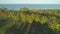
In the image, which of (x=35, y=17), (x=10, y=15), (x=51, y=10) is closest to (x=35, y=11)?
(x=35, y=17)

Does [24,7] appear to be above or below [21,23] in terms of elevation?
above

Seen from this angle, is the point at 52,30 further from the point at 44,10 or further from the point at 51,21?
the point at 44,10

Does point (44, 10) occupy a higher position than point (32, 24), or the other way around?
point (44, 10)

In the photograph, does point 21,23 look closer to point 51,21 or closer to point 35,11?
point 35,11

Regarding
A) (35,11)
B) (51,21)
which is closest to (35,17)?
(35,11)

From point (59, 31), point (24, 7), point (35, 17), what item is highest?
point (24, 7)
